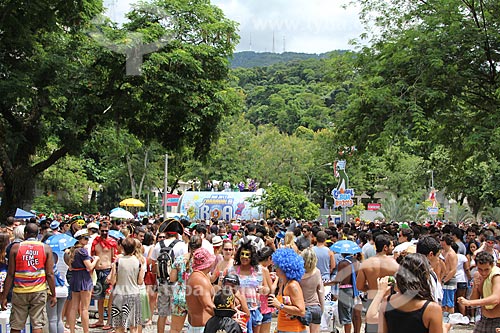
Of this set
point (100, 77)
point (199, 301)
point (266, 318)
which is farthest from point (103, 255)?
point (100, 77)

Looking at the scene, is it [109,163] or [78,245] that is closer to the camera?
[78,245]

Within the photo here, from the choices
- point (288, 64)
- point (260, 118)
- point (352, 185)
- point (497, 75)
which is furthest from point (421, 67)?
point (288, 64)

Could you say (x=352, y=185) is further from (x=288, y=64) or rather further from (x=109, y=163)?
(x=288, y=64)

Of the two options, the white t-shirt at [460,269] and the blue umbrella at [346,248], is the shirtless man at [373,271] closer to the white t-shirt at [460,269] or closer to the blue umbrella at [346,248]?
the blue umbrella at [346,248]

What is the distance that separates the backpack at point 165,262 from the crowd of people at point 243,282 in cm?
2

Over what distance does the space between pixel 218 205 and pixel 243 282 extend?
31119mm

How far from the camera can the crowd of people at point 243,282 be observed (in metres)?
5.38

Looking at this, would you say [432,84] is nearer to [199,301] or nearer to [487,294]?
[487,294]

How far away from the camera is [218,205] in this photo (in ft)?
127

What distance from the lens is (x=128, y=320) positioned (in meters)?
8.55

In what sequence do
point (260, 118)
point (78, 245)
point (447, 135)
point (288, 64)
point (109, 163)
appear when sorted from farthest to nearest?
point (288, 64) < point (260, 118) < point (109, 163) < point (447, 135) < point (78, 245)

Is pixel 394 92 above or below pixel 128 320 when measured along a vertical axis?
above

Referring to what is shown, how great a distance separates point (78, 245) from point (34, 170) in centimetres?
1139

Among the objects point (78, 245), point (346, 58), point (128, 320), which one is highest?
point (346, 58)
